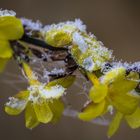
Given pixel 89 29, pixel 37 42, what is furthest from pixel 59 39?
pixel 89 29

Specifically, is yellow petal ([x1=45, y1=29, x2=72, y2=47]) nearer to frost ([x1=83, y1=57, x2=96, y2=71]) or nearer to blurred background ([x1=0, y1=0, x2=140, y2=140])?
frost ([x1=83, y1=57, x2=96, y2=71])

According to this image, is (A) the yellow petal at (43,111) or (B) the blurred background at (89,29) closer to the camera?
(A) the yellow petal at (43,111)

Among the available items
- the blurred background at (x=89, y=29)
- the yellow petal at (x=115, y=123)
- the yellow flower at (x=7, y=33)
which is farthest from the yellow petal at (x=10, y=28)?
the blurred background at (x=89, y=29)

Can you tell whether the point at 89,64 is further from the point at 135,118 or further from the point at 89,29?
the point at 89,29

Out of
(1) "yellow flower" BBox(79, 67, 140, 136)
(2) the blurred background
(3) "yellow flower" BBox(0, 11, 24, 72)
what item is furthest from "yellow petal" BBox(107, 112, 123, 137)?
(2) the blurred background

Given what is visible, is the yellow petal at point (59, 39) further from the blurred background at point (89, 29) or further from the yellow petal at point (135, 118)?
the blurred background at point (89, 29)

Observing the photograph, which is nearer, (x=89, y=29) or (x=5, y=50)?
(x=5, y=50)
